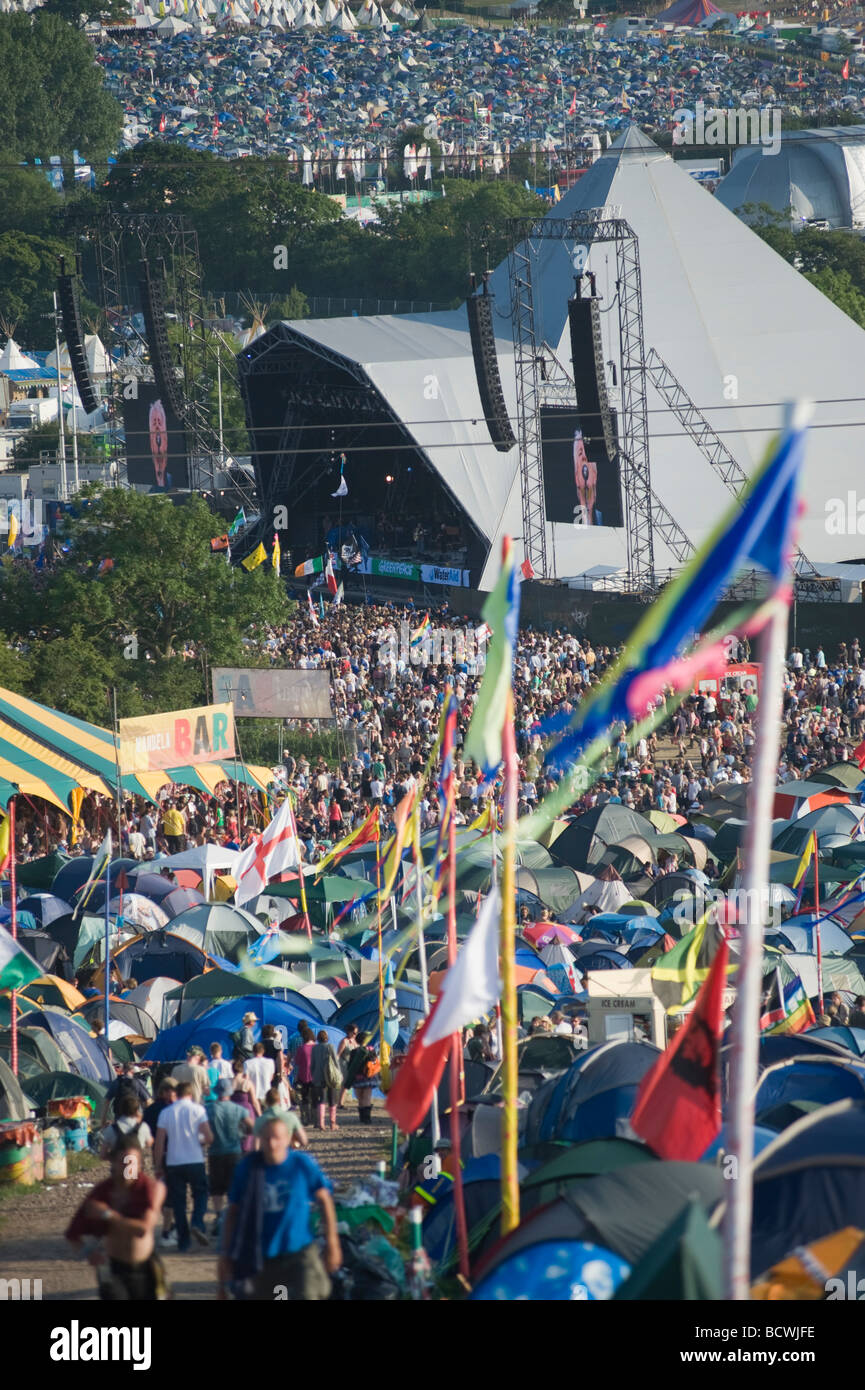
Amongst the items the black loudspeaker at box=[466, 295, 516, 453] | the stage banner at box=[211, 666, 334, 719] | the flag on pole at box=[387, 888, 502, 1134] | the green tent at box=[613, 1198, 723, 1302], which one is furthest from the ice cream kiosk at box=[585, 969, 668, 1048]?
the black loudspeaker at box=[466, 295, 516, 453]

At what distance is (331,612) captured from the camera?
35188mm

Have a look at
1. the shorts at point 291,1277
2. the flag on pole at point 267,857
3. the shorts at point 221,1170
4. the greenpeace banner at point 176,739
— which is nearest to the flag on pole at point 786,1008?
the flag on pole at point 267,857

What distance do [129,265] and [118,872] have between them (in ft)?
223

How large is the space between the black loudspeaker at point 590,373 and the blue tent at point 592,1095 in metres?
24.5

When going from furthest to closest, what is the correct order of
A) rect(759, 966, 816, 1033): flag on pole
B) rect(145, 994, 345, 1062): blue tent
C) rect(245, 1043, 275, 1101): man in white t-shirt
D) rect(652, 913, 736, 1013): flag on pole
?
rect(759, 966, 816, 1033): flag on pole
rect(145, 994, 345, 1062): blue tent
rect(652, 913, 736, 1013): flag on pole
rect(245, 1043, 275, 1101): man in white t-shirt

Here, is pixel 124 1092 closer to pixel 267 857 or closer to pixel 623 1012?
pixel 623 1012

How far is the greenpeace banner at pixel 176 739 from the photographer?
2031cm

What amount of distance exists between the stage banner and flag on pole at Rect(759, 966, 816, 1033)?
394 inches

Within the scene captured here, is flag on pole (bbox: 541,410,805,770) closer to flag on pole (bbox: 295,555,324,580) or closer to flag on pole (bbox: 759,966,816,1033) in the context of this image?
flag on pole (bbox: 759,966,816,1033)

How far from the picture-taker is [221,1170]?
339 inches

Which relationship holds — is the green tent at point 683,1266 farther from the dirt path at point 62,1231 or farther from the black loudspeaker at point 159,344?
the black loudspeaker at point 159,344

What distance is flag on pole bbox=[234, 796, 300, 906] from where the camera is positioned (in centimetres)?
1641

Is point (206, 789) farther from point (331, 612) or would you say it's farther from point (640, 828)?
point (331, 612)
